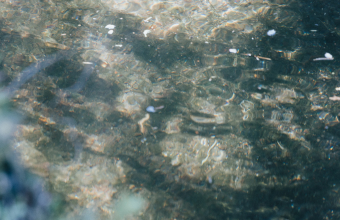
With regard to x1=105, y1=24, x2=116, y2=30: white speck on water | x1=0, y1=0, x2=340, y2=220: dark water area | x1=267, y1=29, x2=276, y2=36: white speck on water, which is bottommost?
x1=0, y1=0, x2=340, y2=220: dark water area

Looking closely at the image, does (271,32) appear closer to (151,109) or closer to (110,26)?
(151,109)

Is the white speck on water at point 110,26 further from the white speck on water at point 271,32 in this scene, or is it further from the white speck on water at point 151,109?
the white speck on water at point 271,32

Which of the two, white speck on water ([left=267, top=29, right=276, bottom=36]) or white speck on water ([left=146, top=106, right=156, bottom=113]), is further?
white speck on water ([left=267, top=29, right=276, bottom=36])

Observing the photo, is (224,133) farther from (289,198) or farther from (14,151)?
(14,151)

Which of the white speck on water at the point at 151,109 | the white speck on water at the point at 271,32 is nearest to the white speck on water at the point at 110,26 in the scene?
the white speck on water at the point at 151,109

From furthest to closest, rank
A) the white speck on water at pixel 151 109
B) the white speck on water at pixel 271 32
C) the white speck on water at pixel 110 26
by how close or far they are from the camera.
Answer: the white speck on water at pixel 110 26 → the white speck on water at pixel 271 32 → the white speck on water at pixel 151 109

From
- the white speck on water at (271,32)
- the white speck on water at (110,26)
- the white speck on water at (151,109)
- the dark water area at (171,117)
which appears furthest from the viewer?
the white speck on water at (110,26)

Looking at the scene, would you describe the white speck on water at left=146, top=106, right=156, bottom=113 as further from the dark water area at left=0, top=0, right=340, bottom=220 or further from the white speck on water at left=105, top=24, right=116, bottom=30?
the white speck on water at left=105, top=24, right=116, bottom=30

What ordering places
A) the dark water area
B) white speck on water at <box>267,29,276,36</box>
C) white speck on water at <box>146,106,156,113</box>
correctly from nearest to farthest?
the dark water area
white speck on water at <box>146,106,156,113</box>
white speck on water at <box>267,29,276,36</box>

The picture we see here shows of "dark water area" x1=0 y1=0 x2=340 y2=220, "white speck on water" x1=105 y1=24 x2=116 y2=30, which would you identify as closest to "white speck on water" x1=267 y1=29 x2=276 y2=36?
"dark water area" x1=0 y1=0 x2=340 y2=220

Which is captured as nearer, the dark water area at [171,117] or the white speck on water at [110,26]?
the dark water area at [171,117]
